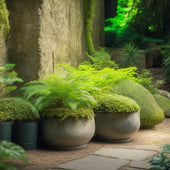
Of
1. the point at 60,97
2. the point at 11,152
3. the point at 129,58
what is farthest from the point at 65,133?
the point at 129,58

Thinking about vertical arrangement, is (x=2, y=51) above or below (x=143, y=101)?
above

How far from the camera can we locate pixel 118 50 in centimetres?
1161

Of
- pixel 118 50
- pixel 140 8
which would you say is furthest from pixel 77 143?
pixel 140 8

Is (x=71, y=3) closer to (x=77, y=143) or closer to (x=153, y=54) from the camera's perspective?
(x=77, y=143)

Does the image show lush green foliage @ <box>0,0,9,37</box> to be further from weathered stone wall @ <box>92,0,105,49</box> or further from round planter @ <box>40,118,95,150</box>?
weathered stone wall @ <box>92,0,105,49</box>

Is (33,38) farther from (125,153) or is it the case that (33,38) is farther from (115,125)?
(125,153)

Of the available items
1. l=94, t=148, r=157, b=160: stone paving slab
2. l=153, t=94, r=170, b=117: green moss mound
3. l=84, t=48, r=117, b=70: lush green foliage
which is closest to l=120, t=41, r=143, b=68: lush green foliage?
l=84, t=48, r=117, b=70: lush green foliage

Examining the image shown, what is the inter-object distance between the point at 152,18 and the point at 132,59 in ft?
10.7

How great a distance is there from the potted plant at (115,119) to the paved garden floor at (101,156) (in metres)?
0.18

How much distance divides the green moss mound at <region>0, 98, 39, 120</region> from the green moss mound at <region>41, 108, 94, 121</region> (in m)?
0.21

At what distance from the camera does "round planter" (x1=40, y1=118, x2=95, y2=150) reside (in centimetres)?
509

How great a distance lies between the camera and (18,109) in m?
5.04

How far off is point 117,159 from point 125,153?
43 centimetres

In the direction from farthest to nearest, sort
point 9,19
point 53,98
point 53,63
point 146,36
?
point 146,36 → point 53,63 → point 9,19 → point 53,98
